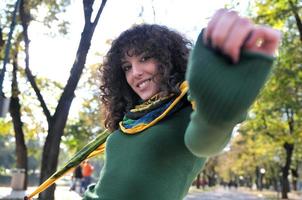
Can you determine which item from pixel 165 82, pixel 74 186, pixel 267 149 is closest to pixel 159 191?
pixel 165 82

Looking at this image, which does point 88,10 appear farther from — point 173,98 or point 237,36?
point 237,36

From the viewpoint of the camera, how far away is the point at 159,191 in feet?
4.80

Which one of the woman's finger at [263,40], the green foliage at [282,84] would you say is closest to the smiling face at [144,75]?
the woman's finger at [263,40]

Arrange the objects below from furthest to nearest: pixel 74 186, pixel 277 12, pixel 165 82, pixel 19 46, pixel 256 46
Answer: pixel 74 186 < pixel 277 12 < pixel 19 46 < pixel 165 82 < pixel 256 46

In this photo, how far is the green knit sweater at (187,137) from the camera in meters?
0.93

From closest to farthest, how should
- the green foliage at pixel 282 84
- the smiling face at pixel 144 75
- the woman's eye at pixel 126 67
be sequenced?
the smiling face at pixel 144 75, the woman's eye at pixel 126 67, the green foliage at pixel 282 84

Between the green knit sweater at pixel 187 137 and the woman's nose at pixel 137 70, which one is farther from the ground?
the woman's nose at pixel 137 70

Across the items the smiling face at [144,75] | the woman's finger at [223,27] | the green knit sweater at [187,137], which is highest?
the woman's finger at [223,27]

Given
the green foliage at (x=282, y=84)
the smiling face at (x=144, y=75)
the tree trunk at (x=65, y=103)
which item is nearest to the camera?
the smiling face at (x=144, y=75)

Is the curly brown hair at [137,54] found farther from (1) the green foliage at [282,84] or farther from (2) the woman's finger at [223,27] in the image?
(1) the green foliage at [282,84]

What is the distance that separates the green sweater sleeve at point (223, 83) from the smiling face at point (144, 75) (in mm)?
715

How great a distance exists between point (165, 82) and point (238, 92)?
2.55 feet

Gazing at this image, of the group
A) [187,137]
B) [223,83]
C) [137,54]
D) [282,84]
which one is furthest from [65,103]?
[282,84]

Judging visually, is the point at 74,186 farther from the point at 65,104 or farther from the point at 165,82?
the point at 165,82
